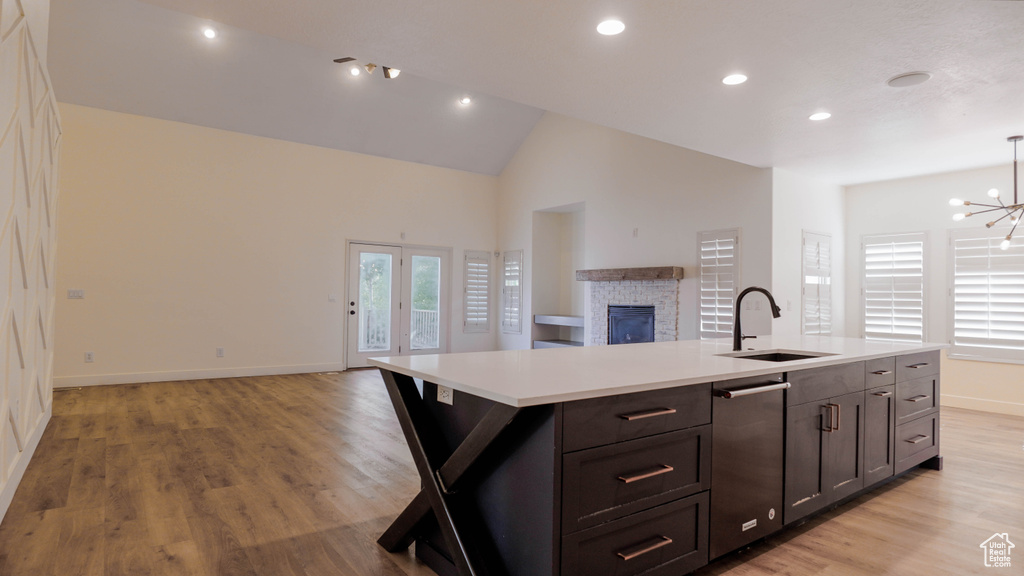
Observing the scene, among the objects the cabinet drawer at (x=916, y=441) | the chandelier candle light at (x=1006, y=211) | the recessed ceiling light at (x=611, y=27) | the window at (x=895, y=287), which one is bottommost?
the cabinet drawer at (x=916, y=441)

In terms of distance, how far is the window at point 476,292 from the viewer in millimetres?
9055

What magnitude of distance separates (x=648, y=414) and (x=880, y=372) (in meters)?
1.97

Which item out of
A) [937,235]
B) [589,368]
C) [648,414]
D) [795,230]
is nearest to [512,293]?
[795,230]

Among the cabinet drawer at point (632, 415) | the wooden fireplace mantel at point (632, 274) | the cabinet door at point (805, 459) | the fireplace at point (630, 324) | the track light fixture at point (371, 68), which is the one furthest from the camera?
the fireplace at point (630, 324)

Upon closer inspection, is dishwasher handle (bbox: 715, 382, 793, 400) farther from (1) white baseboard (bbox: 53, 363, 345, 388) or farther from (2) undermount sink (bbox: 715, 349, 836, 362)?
(1) white baseboard (bbox: 53, 363, 345, 388)

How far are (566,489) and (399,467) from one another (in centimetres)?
204

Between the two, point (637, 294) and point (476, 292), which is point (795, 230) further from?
point (476, 292)

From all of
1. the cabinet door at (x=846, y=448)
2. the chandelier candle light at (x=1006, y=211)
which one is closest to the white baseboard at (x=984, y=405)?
the chandelier candle light at (x=1006, y=211)

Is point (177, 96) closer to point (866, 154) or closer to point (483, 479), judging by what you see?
point (483, 479)

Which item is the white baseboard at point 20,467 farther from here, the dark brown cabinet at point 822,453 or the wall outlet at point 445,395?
the dark brown cabinet at point 822,453

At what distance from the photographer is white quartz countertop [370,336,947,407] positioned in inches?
66.0

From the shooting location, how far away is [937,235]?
5.78 meters

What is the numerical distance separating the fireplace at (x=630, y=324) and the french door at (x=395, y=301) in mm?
2865

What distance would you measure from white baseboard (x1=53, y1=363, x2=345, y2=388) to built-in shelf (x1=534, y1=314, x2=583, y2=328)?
10.1 ft
